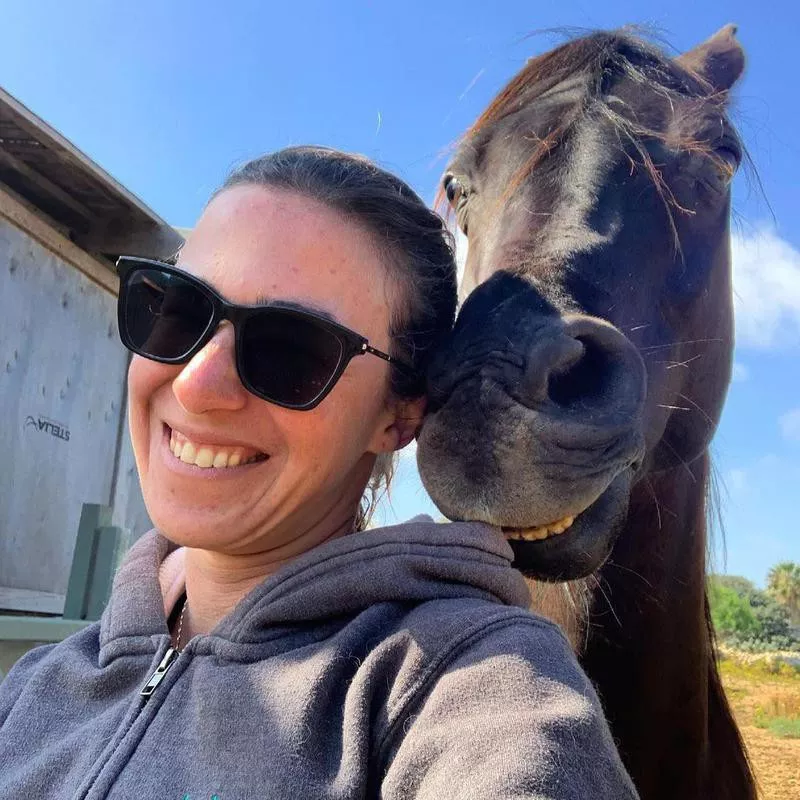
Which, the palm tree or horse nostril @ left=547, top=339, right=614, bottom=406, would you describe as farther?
the palm tree

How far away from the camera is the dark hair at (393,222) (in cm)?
129

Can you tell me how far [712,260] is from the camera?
2.42 metres

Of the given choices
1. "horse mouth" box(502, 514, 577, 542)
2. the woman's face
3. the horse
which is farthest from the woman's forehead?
"horse mouth" box(502, 514, 577, 542)

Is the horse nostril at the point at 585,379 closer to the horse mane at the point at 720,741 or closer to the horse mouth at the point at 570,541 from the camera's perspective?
the horse mouth at the point at 570,541

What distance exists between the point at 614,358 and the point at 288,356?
802 millimetres

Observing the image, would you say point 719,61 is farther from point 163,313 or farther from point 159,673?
point 159,673

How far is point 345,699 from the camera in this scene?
0.95 m

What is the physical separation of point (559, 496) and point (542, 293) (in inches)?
19.6

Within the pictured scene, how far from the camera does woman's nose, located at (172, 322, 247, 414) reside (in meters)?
1.13

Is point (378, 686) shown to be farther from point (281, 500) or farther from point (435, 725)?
point (281, 500)

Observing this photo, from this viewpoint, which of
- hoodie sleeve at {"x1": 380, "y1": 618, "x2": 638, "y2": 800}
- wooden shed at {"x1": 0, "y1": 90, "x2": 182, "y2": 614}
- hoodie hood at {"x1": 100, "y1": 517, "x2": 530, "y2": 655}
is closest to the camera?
hoodie sleeve at {"x1": 380, "y1": 618, "x2": 638, "y2": 800}

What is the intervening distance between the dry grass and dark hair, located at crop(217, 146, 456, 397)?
253 centimetres

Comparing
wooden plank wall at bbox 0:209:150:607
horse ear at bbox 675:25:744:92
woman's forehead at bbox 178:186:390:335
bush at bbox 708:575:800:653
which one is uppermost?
bush at bbox 708:575:800:653

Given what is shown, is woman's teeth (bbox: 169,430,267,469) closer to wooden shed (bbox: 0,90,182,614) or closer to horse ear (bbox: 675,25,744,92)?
horse ear (bbox: 675,25,744,92)
